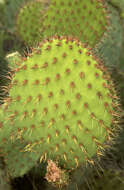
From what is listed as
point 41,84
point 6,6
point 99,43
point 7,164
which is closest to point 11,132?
point 7,164

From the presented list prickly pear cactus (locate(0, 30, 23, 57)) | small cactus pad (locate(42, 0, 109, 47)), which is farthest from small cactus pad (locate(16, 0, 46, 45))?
small cactus pad (locate(42, 0, 109, 47))

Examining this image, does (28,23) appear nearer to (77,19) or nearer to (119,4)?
(77,19)

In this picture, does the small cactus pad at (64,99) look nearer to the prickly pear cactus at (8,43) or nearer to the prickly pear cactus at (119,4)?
the prickly pear cactus at (8,43)

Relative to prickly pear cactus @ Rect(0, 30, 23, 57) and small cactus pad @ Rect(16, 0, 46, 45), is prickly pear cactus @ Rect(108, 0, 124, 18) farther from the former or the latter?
prickly pear cactus @ Rect(0, 30, 23, 57)

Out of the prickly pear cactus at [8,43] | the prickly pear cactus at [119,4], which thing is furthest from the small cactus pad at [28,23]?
the prickly pear cactus at [119,4]

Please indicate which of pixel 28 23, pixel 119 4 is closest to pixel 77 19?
pixel 28 23

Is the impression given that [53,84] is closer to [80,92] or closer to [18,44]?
[80,92]
